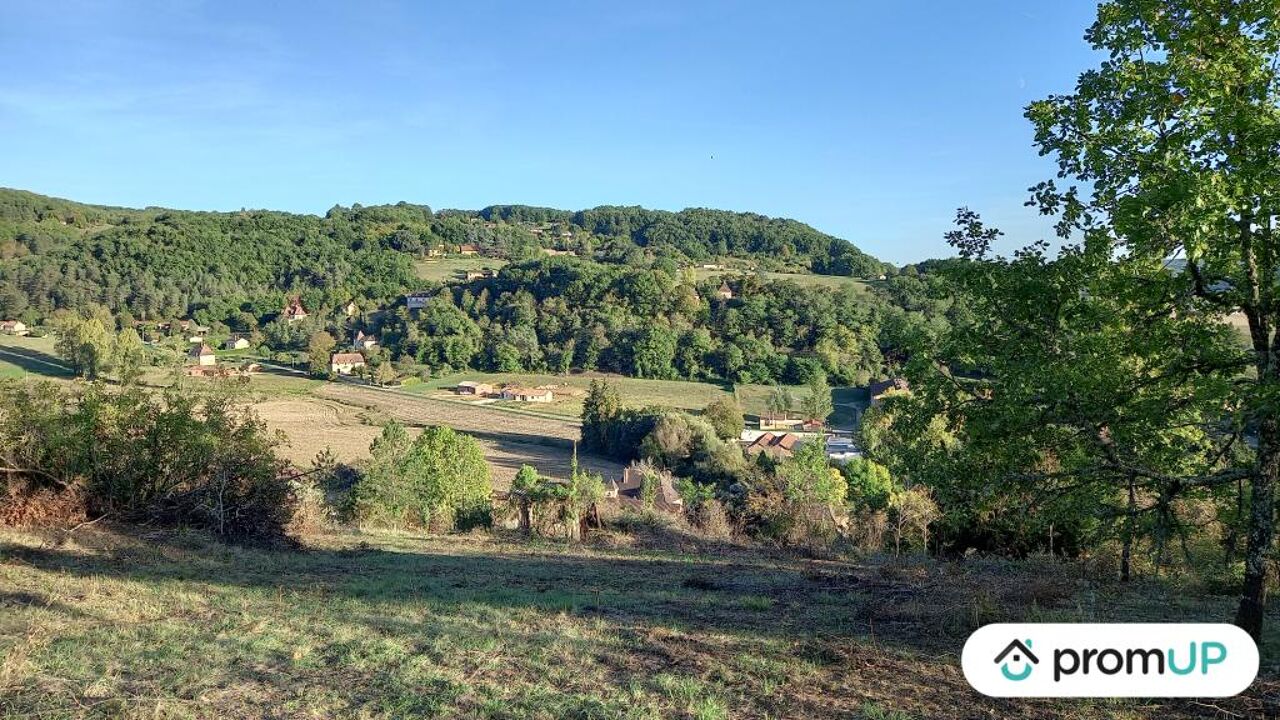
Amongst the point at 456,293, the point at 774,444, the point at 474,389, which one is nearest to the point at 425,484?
the point at 774,444

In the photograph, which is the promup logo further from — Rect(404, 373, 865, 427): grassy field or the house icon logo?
Rect(404, 373, 865, 427): grassy field

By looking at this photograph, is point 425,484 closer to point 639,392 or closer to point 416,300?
point 639,392

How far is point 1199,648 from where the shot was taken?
213 inches

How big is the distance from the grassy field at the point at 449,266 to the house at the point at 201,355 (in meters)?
46.0

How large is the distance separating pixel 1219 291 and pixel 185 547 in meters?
13.7

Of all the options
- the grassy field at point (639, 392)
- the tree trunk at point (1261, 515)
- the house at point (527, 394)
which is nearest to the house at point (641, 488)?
the grassy field at point (639, 392)

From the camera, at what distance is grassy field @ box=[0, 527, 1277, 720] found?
4.94m

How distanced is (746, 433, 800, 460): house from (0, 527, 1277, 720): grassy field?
38.6 meters

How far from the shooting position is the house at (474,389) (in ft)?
264

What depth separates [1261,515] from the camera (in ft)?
19.3

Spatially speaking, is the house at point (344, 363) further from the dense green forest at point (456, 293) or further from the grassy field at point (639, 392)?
the grassy field at point (639, 392)

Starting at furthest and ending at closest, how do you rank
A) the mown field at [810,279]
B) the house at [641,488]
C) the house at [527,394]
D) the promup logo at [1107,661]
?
the mown field at [810,279], the house at [527,394], the house at [641,488], the promup logo at [1107,661]

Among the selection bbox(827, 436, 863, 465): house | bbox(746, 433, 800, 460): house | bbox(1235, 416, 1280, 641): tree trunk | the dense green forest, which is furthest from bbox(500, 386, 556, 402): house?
bbox(1235, 416, 1280, 641): tree trunk

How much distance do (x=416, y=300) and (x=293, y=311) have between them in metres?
19.5
